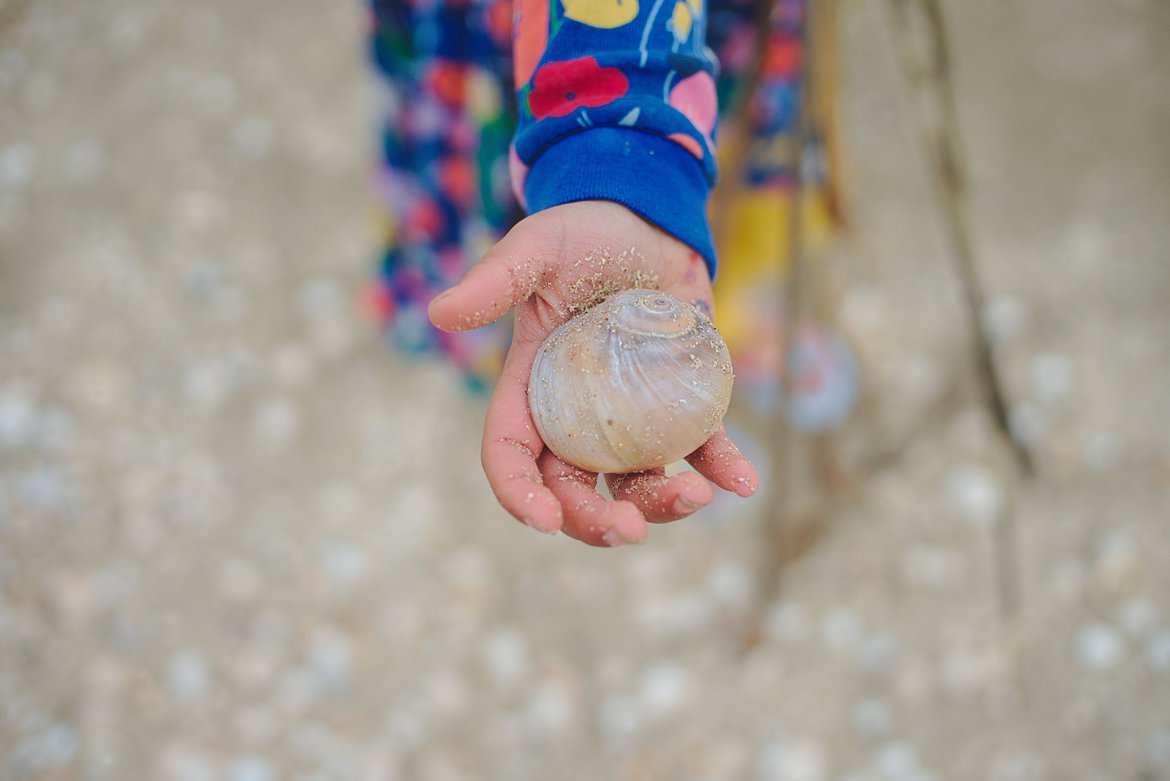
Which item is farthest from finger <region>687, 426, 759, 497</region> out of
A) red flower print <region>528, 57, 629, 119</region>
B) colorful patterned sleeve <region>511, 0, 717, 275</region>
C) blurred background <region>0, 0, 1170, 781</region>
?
blurred background <region>0, 0, 1170, 781</region>

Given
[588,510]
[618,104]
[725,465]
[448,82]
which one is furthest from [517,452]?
[448,82]

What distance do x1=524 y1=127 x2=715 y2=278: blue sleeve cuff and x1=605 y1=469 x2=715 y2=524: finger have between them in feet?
0.84

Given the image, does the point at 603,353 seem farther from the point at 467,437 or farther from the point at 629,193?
the point at 467,437

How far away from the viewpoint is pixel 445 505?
1.57 metres

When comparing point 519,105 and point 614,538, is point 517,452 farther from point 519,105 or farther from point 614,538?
point 519,105

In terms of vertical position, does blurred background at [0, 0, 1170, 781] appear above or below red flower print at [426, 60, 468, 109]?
below

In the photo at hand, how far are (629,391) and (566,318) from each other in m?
0.13

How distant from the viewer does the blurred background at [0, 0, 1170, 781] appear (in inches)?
51.5

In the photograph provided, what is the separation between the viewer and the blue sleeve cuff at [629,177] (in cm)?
81

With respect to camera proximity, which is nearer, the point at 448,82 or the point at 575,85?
the point at 575,85

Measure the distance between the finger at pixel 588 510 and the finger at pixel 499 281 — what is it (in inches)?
6.4

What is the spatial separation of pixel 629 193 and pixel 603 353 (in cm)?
17

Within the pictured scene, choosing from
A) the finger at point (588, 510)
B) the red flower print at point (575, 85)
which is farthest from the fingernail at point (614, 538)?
the red flower print at point (575, 85)

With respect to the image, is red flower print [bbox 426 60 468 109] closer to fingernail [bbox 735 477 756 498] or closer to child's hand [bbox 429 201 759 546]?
child's hand [bbox 429 201 759 546]
